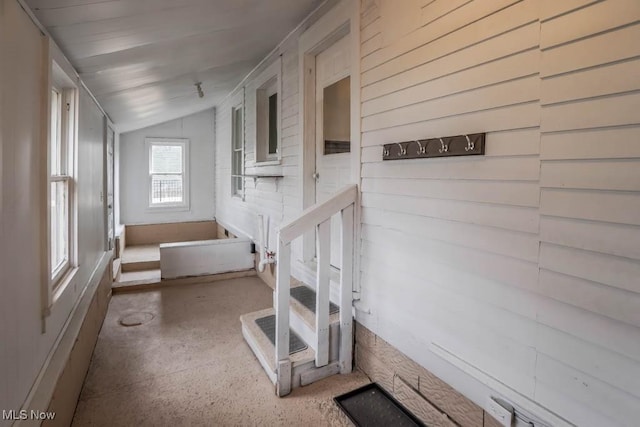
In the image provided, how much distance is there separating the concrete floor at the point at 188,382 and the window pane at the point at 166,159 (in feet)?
14.3

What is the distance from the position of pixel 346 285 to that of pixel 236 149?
409 cm

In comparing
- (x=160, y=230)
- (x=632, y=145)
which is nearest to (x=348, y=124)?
(x=632, y=145)

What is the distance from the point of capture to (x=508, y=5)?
4.60ft

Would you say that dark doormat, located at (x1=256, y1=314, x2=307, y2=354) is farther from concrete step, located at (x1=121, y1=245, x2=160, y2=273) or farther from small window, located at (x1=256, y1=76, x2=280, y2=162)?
concrete step, located at (x1=121, y1=245, x2=160, y2=273)

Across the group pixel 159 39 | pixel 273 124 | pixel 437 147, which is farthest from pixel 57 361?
pixel 273 124

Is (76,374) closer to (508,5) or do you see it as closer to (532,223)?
(532,223)

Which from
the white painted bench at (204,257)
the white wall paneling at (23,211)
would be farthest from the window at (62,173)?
the white painted bench at (204,257)

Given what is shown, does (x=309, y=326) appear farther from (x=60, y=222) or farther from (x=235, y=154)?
(x=235, y=154)

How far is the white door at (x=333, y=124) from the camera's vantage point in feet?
9.30

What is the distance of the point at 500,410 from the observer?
148cm

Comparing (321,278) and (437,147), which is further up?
(437,147)

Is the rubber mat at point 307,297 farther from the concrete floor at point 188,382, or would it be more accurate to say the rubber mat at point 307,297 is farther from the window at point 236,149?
the window at point 236,149

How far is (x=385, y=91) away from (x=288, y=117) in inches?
66.1

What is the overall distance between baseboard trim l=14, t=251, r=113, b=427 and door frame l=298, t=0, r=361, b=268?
173 cm
